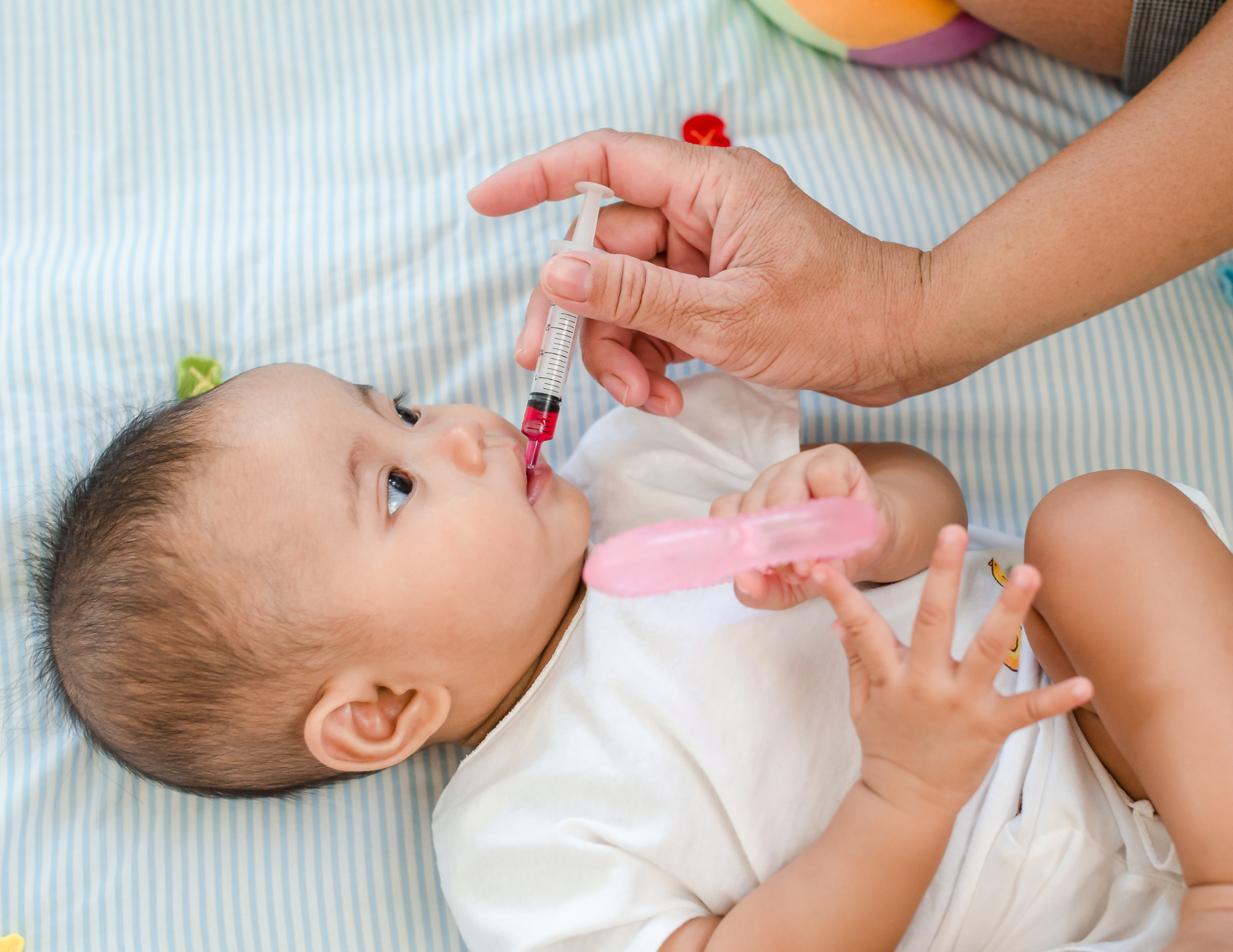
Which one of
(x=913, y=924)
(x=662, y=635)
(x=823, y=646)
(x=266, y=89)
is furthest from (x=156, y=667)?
(x=266, y=89)

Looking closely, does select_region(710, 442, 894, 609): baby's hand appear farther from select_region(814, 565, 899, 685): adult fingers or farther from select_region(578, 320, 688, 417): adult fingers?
select_region(578, 320, 688, 417): adult fingers

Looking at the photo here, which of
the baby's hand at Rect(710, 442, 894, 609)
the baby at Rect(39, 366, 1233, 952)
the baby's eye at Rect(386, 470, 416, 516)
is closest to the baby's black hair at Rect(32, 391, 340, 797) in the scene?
the baby at Rect(39, 366, 1233, 952)

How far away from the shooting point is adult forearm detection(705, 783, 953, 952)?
1030mm

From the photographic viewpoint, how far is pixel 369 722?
3.86 ft

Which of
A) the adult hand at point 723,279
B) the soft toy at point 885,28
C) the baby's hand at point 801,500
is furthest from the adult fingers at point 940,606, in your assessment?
the soft toy at point 885,28

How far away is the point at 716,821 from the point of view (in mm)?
1189

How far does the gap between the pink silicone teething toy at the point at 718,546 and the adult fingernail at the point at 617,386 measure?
0.42 m

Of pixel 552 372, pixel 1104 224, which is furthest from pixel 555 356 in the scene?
pixel 1104 224

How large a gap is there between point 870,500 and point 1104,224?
47 cm

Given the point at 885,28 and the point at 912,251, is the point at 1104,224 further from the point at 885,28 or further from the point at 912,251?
the point at 885,28

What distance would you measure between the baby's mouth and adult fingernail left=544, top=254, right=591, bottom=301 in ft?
0.80

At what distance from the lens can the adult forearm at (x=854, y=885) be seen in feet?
3.38

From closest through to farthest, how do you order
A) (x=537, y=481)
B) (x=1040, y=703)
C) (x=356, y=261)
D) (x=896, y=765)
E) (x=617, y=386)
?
(x=1040, y=703)
(x=896, y=765)
(x=537, y=481)
(x=617, y=386)
(x=356, y=261)

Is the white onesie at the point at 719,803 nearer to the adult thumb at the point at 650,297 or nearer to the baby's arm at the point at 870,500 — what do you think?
the baby's arm at the point at 870,500
